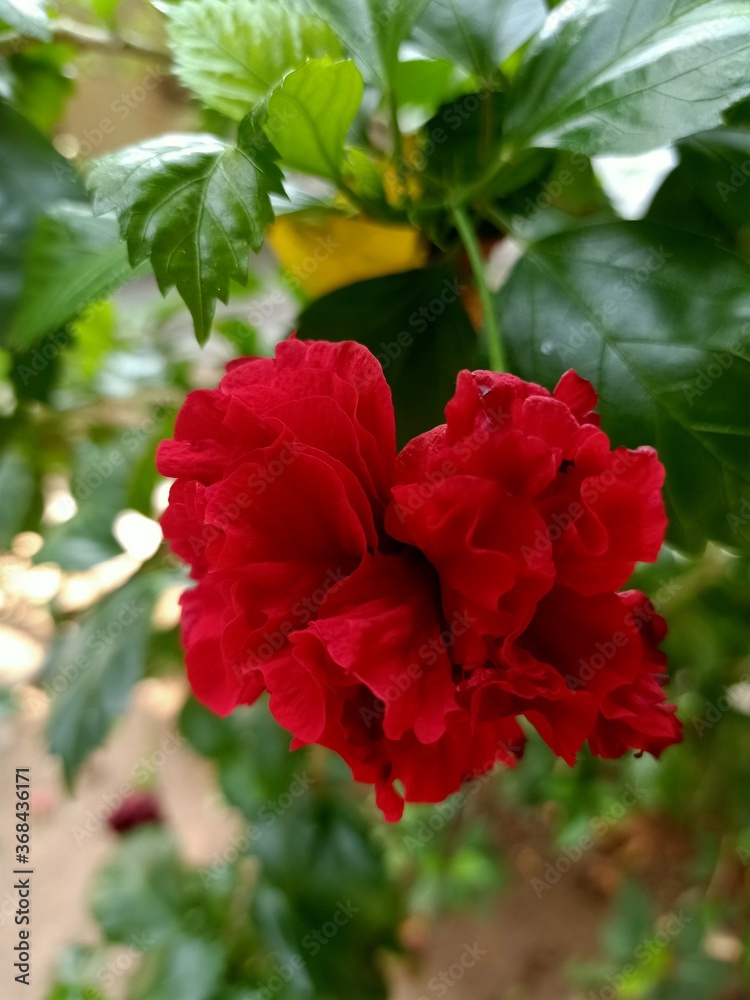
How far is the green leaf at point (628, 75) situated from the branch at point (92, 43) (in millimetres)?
384

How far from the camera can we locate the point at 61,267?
410mm

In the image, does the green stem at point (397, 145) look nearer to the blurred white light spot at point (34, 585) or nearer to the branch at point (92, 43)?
the branch at point (92, 43)

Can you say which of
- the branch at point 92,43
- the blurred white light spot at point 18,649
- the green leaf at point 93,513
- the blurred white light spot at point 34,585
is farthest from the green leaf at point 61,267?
the blurred white light spot at point 18,649

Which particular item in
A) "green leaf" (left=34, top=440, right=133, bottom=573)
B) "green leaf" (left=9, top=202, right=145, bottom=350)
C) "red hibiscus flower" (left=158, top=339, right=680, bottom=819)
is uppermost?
"green leaf" (left=9, top=202, right=145, bottom=350)

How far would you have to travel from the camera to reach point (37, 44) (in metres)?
0.62

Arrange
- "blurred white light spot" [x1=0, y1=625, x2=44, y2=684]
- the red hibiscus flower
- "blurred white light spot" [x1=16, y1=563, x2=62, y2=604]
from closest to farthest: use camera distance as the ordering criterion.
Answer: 1. the red hibiscus flower
2. "blurred white light spot" [x1=16, y1=563, x2=62, y2=604]
3. "blurred white light spot" [x1=0, y1=625, x2=44, y2=684]

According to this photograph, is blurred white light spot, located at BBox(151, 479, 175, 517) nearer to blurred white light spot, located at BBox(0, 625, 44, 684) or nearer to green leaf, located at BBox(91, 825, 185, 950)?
green leaf, located at BBox(91, 825, 185, 950)

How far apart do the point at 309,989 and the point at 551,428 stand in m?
0.71

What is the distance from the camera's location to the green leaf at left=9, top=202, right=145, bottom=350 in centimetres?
37

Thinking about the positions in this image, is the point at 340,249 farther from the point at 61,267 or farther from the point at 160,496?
the point at 160,496

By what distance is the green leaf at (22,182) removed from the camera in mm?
Answer: 477

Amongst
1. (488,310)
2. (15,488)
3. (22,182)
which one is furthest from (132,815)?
(488,310)

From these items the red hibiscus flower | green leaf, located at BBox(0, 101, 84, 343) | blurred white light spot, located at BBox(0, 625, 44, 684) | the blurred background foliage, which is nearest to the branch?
the blurred background foliage

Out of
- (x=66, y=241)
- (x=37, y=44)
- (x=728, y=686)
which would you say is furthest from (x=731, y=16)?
(x=728, y=686)
